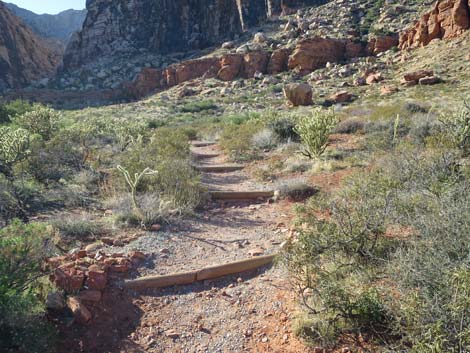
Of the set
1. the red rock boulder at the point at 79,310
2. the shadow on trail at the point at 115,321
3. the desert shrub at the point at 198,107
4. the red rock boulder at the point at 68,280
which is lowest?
the desert shrub at the point at 198,107

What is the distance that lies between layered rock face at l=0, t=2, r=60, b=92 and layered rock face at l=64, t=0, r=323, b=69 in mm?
5129

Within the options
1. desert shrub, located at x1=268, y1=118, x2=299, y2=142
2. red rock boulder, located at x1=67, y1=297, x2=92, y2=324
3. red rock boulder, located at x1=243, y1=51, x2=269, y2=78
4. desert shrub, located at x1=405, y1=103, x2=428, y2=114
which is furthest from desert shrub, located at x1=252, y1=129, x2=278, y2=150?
red rock boulder, located at x1=243, y1=51, x2=269, y2=78

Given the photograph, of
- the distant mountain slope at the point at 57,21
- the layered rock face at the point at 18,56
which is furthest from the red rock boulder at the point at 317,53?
the distant mountain slope at the point at 57,21

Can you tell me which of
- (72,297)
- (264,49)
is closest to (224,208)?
(72,297)

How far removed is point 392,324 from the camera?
101 inches

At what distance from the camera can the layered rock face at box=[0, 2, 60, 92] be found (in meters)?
50.6

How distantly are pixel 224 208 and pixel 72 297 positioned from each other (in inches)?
141

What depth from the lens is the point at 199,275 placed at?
4.05 m

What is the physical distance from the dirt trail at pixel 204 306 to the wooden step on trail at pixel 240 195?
65.1 inches

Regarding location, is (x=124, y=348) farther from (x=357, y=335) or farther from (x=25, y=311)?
(x=357, y=335)

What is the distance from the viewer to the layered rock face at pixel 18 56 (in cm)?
5056

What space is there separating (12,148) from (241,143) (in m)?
6.74

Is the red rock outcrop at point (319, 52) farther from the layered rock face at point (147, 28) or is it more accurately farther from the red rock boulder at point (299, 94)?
the layered rock face at point (147, 28)

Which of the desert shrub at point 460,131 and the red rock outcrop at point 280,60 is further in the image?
the red rock outcrop at point 280,60
